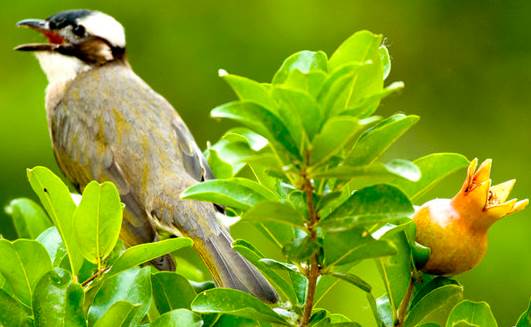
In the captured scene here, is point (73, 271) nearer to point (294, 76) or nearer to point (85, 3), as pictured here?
point (294, 76)

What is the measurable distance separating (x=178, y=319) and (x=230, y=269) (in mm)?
1058

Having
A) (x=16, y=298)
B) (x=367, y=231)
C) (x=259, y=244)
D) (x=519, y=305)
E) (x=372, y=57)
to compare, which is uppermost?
(x=372, y=57)

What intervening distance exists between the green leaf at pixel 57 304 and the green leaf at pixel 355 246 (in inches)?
17.8

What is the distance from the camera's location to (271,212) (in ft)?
6.15

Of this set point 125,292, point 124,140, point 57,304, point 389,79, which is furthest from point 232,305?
point 389,79

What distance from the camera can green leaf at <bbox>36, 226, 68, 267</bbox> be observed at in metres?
2.39

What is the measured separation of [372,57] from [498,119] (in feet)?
14.1

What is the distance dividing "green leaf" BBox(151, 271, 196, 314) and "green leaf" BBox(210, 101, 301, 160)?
487mm

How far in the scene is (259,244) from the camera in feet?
18.0

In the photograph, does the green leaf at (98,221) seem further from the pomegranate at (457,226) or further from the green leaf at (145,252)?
the pomegranate at (457,226)

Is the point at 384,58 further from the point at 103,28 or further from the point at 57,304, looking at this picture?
the point at 103,28

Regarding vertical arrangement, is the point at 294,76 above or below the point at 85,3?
above

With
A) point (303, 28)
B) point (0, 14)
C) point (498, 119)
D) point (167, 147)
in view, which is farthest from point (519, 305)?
point (0, 14)

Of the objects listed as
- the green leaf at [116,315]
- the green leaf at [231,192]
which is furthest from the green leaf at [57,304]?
the green leaf at [231,192]
